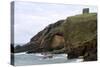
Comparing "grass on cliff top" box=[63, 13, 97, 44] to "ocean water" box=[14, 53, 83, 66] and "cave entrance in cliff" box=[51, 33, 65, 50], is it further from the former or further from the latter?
"ocean water" box=[14, 53, 83, 66]

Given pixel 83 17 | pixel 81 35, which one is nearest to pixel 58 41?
pixel 81 35

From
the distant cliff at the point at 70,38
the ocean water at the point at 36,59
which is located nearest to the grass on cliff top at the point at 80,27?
the distant cliff at the point at 70,38

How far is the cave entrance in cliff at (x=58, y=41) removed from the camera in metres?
2.34

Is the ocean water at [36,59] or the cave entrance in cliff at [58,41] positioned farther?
the cave entrance in cliff at [58,41]

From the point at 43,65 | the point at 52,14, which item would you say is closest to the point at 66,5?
the point at 52,14

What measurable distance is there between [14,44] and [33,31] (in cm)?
27

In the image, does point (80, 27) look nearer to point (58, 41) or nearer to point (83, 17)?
point (83, 17)

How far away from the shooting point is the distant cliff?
2271mm

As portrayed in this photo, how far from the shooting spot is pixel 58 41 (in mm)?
2359

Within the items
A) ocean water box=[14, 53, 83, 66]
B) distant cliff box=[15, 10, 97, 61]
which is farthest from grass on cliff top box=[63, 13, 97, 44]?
ocean water box=[14, 53, 83, 66]

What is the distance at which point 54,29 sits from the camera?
234 cm

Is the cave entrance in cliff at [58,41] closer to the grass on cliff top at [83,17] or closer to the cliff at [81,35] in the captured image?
the cliff at [81,35]

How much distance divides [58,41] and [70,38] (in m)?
0.17
